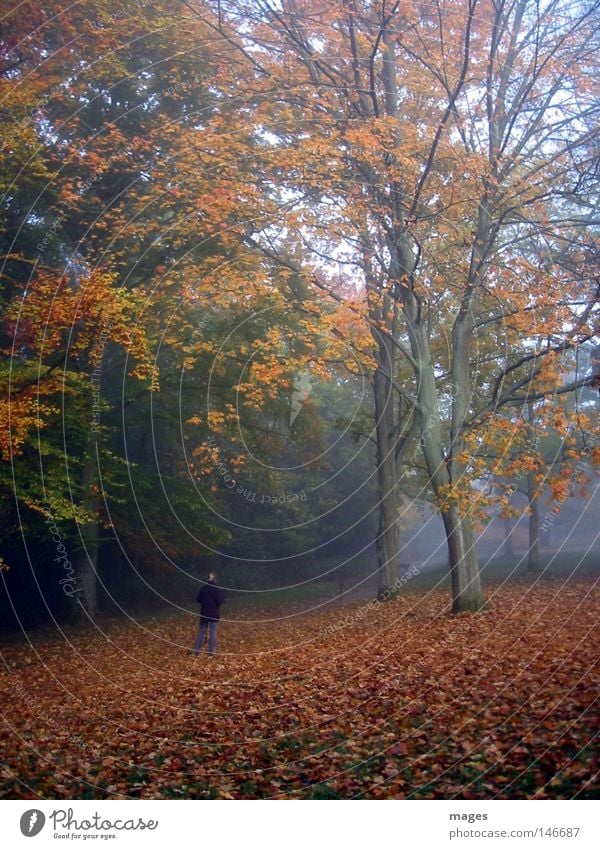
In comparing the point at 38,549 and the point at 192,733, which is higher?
the point at 38,549

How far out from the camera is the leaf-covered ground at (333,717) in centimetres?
711

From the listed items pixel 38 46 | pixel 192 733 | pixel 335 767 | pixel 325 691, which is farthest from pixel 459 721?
pixel 38 46

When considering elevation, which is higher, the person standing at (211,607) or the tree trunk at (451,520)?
the tree trunk at (451,520)

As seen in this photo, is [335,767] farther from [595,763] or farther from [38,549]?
[38,549]

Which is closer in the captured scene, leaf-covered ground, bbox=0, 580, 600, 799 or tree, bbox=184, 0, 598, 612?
leaf-covered ground, bbox=0, 580, 600, 799

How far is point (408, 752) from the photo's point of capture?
7.61 metres

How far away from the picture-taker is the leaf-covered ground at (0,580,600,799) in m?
7.11

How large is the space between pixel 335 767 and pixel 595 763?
2.46 m
